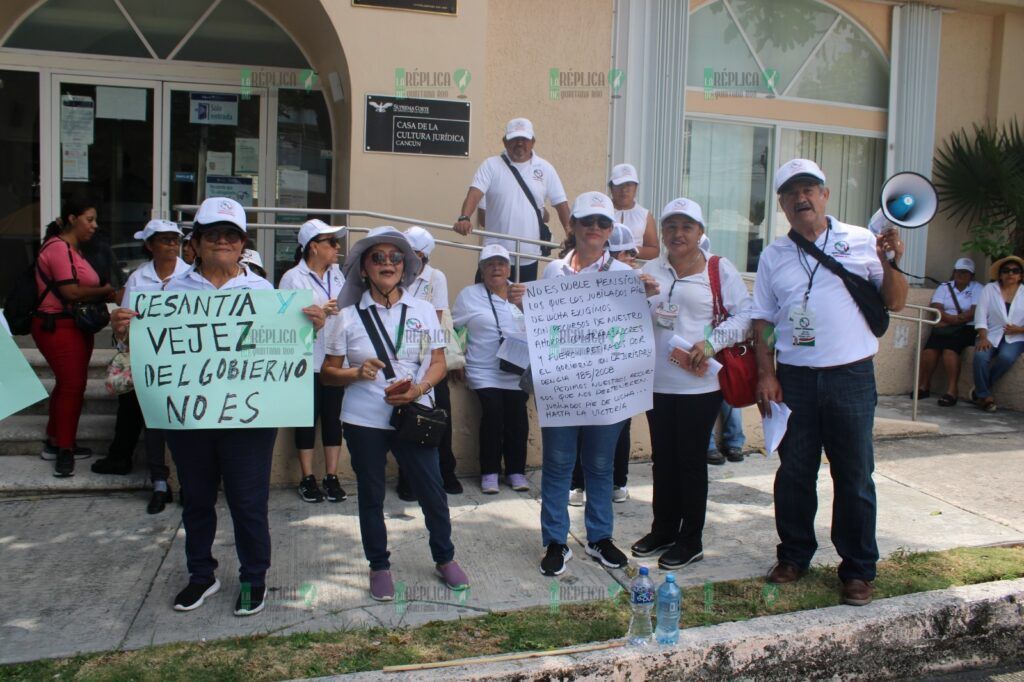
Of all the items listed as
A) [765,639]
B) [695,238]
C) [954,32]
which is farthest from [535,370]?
[954,32]

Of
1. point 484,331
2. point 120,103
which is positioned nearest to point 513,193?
point 484,331

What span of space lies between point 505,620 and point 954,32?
976cm

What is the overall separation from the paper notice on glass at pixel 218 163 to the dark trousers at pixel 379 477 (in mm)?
5759

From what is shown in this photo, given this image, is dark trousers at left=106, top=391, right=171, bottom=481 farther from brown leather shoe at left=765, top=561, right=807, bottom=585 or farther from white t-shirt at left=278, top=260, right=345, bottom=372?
brown leather shoe at left=765, top=561, right=807, bottom=585

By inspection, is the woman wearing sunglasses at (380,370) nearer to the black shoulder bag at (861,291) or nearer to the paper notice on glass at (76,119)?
the black shoulder bag at (861,291)

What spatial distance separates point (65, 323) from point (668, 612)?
181 inches

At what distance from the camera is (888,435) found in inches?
324

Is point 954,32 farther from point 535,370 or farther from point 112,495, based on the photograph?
point 112,495

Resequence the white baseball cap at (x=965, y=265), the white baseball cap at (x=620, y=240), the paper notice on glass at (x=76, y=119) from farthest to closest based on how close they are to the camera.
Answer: the white baseball cap at (x=965, y=265) < the paper notice on glass at (x=76, y=119) < the white baseball cap at (x=620, y=240)

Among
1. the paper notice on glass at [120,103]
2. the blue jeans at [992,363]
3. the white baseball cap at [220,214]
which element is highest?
the paper notice on glass at [120,103]

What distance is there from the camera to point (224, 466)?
4.43m

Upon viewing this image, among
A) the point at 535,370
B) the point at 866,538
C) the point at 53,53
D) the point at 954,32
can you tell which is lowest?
the point at 866,538

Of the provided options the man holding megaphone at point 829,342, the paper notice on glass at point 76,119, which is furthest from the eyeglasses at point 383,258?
the paper notice on glass at point 76,119

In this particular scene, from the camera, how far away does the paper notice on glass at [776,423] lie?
181 inches
